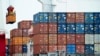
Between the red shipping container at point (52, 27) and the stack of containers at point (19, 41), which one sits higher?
the red shipping container at point (52, 27)

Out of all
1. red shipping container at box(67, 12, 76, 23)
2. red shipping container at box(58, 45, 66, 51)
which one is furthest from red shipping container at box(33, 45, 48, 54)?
red shipping container at box(67, 12, 76, 23)

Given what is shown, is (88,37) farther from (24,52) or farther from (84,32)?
(24,52)

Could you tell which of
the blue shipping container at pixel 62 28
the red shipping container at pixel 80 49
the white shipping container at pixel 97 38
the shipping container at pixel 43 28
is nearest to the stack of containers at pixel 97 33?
the white shipping container at pixel 97 38

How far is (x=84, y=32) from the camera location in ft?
136

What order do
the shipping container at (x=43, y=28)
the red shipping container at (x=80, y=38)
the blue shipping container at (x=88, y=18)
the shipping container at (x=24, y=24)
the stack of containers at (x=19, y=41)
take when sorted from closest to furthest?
the red shipping container at (x=80, y=38) → the shipping container at (x=43, y=28) → the blue shipping container at (x=88, y=18) → the stack of containers at (x=19, y=41) → the shipping container at (x=24, y=24)

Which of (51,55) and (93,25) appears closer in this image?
(51,55)

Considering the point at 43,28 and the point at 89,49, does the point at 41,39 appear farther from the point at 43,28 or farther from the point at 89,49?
the point at 89,49

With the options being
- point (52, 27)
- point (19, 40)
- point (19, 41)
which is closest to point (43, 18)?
point (52, 27)

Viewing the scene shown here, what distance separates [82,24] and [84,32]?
0.82 m

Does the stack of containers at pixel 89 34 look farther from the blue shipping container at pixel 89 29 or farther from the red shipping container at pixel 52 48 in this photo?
the red shipping container at pixel 52 48

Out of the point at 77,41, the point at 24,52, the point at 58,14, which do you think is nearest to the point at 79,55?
the point at 77,41

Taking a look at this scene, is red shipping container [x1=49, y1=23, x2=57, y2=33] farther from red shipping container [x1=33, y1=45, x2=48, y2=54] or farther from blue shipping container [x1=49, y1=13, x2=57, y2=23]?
red shipping container [x1=33, y1=45, x2=48, y2=54]

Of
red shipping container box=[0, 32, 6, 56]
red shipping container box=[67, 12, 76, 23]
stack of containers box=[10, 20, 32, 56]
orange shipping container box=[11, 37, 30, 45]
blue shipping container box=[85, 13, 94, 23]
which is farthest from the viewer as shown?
orange shipping container box=[11, 37, 30, 45]

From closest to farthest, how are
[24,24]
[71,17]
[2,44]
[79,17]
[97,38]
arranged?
[2,44] → [97,38] → [71,17] → [79,17] → [24,24]
